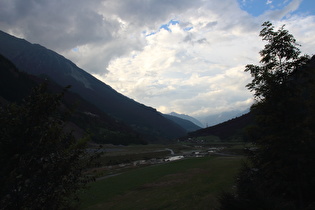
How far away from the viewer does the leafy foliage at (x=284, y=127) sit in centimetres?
1274

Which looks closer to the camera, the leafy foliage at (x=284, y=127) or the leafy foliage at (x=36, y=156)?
the leafy foliage at (x=36, y=156)

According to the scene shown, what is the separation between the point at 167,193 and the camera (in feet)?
89.7

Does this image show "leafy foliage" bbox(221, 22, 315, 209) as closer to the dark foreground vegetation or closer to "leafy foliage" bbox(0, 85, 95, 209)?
the dark foreground vegetation

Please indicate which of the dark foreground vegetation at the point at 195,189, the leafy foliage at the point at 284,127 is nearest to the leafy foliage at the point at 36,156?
the dark foreground vegetation at the point at 195,189

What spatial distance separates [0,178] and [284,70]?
15.1 metres

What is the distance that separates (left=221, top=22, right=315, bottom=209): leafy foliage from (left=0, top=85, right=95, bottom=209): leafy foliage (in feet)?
28.9

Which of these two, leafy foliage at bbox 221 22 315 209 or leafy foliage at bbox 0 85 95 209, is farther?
leafy foliage at bbox 221 22 315 209

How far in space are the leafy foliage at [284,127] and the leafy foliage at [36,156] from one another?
8.82 m

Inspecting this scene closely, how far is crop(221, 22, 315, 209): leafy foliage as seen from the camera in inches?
502

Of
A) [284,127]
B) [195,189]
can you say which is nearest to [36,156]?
[284,127]

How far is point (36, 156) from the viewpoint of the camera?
637 centimetres

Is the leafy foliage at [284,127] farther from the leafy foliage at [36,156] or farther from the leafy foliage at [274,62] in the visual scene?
the leafy foliage at [36,156]

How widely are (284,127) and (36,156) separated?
12.6 m

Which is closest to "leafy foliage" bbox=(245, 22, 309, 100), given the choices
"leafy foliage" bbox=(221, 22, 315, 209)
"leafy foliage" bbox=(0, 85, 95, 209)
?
"leafy foliage" bbox=(221, 22, 315, 209)
